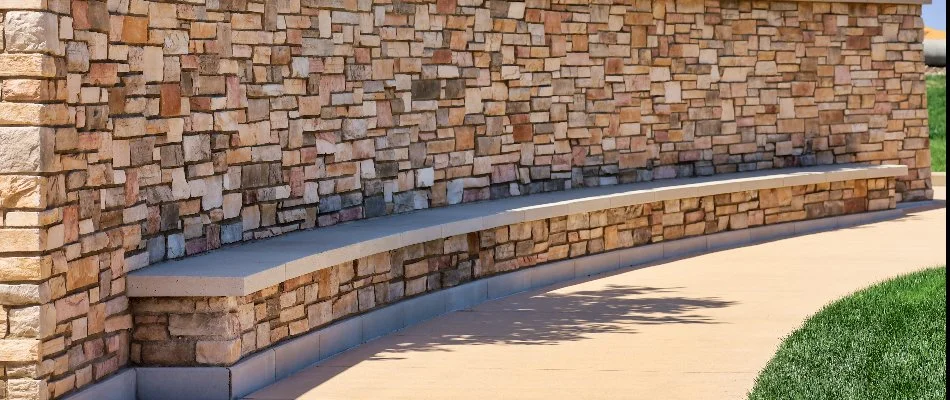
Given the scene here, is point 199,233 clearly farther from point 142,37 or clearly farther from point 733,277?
point 733,277

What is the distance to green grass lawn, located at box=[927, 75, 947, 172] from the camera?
29.7 m

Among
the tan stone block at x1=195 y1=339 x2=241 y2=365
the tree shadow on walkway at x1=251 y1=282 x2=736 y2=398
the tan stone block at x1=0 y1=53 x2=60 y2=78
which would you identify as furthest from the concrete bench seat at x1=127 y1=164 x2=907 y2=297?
the tan stone block at x1=0 y1=53 x2=60 y2=78

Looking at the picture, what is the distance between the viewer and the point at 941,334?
9938mm

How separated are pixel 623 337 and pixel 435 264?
6.32 ft

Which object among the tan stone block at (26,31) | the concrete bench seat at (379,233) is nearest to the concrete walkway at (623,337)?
the concrete bench seat at (379,233)

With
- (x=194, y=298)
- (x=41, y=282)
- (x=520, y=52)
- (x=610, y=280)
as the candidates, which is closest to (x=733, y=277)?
(x=610, y=280)

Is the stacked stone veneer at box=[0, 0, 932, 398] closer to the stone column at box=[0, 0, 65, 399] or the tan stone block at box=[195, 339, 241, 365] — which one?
the stone column at box=[0, 0, 65, 399]

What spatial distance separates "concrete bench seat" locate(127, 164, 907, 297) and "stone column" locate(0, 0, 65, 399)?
1040 mm

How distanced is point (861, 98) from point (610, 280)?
722 centimetres

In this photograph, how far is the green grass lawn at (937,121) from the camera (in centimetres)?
2969

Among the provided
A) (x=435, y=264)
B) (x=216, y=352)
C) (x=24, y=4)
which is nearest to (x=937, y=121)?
(x=435, y=264)

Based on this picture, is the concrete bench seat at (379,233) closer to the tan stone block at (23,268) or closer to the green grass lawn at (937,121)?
the tan stone block at (23,268)

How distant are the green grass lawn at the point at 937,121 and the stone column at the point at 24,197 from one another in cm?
2250

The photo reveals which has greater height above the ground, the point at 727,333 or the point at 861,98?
the point at 861,98
